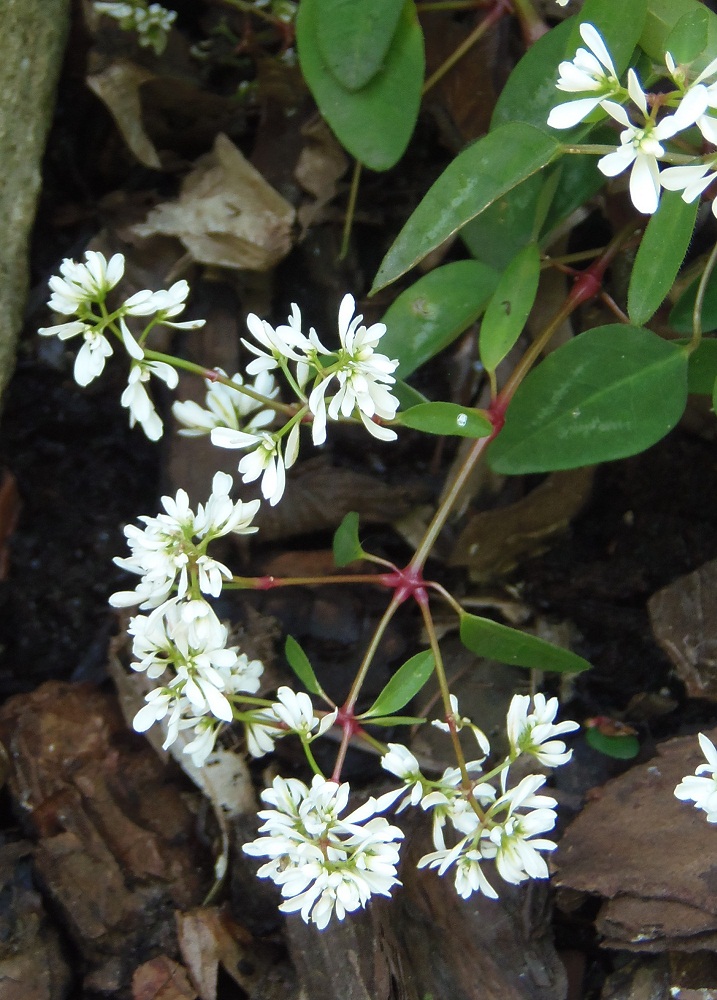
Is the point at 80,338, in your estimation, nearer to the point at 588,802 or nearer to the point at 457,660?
the point at 457,660

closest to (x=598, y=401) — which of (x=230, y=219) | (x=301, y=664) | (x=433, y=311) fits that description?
(x=433, y=311)

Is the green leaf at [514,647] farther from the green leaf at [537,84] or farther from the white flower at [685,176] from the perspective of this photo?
the green leaf at [537,84]

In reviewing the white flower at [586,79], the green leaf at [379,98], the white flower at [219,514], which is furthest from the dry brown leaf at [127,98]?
the white flower at [586,79]

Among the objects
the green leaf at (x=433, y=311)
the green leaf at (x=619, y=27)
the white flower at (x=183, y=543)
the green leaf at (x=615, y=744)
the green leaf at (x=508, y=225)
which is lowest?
the green leaf at (x=615, y=744)

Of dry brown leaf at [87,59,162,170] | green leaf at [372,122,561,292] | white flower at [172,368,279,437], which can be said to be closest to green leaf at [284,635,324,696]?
white flower at [172,368,279,437]

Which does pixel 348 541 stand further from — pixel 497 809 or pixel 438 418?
pixel 497 809

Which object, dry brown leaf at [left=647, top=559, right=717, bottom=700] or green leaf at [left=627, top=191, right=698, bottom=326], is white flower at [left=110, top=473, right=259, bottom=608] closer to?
green leaf at [left=627, top=191, right=698, bottom=326]
